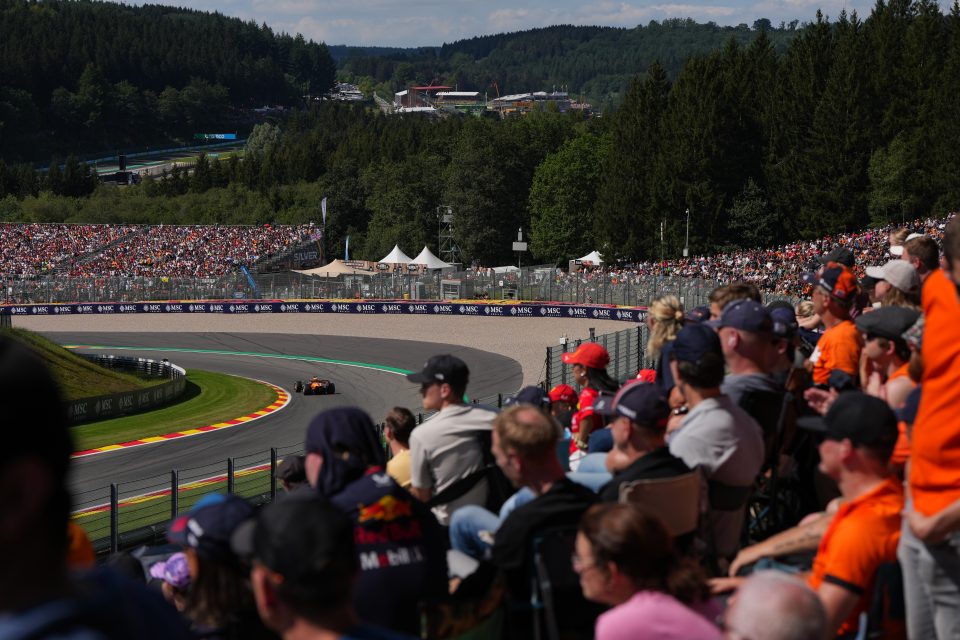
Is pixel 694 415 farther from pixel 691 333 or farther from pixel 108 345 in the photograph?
pixel 108 345

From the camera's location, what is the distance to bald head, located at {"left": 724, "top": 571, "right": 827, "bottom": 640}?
325 centimetres

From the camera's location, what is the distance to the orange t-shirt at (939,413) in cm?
405

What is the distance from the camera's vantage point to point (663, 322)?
28.2ft

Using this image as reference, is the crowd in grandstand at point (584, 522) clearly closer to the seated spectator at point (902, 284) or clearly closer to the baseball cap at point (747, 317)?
the baseball cap at point (747, 317)

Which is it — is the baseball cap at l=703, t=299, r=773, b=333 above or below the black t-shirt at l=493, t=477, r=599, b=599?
above

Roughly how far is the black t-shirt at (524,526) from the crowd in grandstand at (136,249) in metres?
66.2

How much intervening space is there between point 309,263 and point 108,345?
35.9 metres

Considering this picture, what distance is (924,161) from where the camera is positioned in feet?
203

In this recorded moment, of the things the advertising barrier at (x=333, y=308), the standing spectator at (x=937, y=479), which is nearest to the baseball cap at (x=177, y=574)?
the standing spectator at (x=937, y=479)

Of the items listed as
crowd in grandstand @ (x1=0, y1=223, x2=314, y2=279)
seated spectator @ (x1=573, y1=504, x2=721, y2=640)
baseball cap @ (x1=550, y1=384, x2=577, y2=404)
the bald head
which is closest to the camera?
the bald head

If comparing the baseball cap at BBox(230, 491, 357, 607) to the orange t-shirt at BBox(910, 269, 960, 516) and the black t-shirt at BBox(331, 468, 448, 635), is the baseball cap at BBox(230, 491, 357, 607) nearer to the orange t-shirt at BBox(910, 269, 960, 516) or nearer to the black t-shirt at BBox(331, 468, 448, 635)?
the black t-shirt at BBox(331, 468, 448, 635)

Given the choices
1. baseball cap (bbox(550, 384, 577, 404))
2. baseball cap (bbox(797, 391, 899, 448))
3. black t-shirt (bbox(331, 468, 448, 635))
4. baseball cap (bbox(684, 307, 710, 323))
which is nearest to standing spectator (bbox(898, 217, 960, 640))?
baseball cap (bbox(797, 391, 899, 448))

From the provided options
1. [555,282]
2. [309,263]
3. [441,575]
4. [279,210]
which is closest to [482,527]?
[441,575]

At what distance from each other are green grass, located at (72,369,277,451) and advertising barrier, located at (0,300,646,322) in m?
13.8
